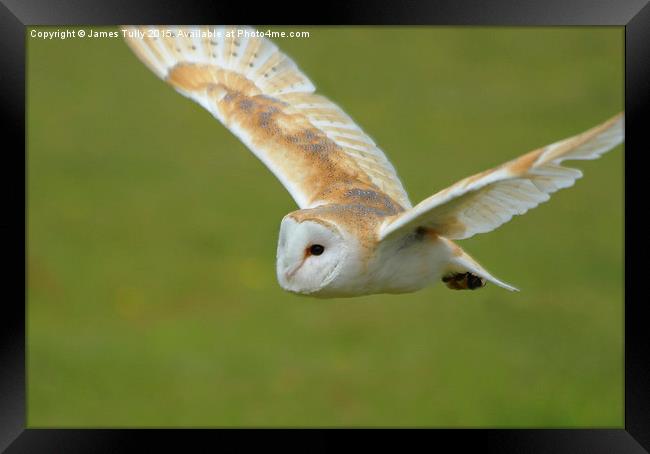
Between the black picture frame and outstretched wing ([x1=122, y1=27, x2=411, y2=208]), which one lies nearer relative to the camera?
the black picture frame

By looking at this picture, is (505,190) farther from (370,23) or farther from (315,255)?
(370,23)

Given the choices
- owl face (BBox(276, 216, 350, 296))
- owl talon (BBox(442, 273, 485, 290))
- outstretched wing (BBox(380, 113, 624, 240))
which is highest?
outstretched wing (BBox(380, 113, 624, 240))

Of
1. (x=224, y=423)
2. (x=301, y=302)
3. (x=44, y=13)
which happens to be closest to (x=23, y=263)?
(x=44, y=13)

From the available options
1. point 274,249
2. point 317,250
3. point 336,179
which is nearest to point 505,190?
point 317,250

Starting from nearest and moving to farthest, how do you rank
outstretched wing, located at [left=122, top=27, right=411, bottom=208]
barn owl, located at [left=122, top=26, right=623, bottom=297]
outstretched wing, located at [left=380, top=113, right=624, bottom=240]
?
outstretched wing, located at [left=380, top=113, right=624, bottom=240], barn owl, located at [left=122, top=26, right=623, bottom=297], outstretched wing, located at [left=122, top=27, right=411, bottom=208]

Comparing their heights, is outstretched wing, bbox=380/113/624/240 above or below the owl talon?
above

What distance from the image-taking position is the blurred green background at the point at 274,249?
975cm

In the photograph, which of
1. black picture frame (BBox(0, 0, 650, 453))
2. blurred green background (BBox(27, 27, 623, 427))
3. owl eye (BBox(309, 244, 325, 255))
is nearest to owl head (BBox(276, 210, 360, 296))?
owl eye (BBox(309, 244, 325, 255))

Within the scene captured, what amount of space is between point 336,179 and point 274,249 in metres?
6.64

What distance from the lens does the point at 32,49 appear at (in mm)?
12492

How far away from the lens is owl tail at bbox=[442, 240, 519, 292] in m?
3.31

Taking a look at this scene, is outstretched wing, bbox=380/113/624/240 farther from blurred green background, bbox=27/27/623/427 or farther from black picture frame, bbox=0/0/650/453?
blurred green background, bbox=27/27/623/427

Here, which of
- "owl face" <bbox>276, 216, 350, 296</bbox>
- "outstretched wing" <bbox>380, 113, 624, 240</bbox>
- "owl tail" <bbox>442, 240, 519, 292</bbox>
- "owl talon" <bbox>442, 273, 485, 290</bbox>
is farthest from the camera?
"owl talon" <bbox>442, 273, 485, 290</bbox>

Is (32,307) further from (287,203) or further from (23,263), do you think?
(23,263)
